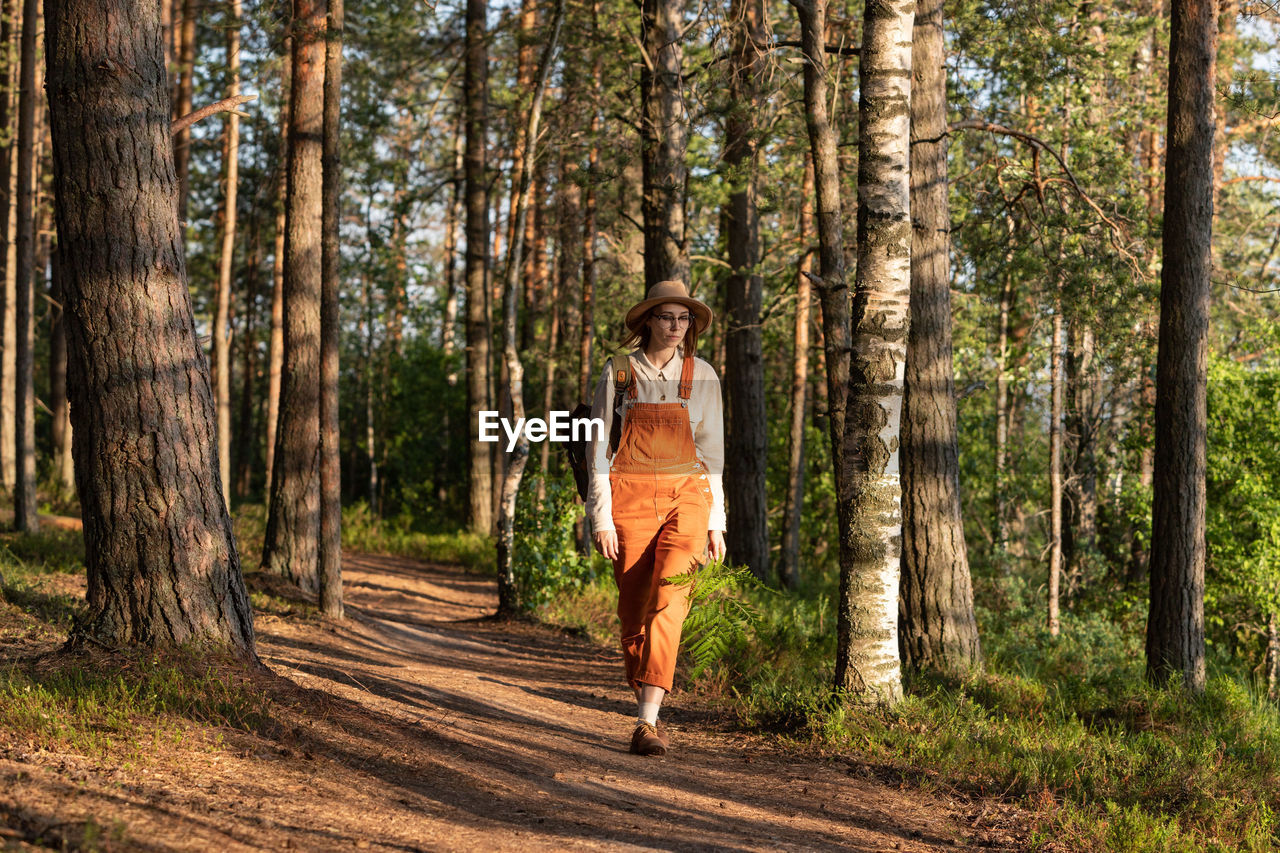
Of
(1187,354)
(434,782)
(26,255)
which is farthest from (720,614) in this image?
(26,255)

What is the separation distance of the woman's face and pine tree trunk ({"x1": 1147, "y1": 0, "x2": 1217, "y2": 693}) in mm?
5504

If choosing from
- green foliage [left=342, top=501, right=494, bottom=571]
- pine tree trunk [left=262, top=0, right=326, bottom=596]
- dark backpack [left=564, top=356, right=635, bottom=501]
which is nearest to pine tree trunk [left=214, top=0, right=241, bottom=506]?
green foliage [left=342, top=501, right=494, bottom=571]

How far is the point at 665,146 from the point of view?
34.8 feet

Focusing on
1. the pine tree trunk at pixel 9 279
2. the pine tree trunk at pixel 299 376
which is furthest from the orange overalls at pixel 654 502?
the pine tree trunk at pixel 9 279

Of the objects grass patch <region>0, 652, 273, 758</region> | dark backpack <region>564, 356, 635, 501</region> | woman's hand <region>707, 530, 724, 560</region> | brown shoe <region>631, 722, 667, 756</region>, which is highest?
dark backpack <region>564, 356, 635, 501</region>

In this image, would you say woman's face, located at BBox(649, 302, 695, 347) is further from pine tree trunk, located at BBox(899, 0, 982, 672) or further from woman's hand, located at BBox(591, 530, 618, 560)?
pine tree trunk, located at BBox(899, 0, 982, 672)

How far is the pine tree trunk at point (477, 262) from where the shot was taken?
56.4 ft

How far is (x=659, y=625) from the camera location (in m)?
5.52

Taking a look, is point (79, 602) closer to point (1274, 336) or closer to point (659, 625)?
point (659, 625)

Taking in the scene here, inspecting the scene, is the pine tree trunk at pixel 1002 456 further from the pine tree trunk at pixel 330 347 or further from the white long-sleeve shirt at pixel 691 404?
the white long-sleeve shirt at pixel 691 404

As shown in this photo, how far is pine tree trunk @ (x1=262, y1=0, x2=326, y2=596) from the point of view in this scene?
1079 cm

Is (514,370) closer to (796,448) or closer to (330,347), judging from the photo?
(330,347)

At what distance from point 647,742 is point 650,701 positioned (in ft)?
0.68

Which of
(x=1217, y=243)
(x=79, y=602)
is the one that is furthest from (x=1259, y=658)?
(x=79, y=602)
